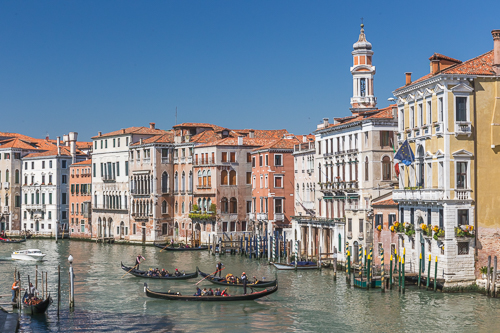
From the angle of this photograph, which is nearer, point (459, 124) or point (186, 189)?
point (459, 124)

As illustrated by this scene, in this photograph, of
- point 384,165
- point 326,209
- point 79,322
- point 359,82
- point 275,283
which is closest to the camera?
point 79,322

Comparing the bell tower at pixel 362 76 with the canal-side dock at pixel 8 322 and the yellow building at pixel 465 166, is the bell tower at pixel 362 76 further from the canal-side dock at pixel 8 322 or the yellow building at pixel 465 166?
the canal-side dock at pixel 8 322

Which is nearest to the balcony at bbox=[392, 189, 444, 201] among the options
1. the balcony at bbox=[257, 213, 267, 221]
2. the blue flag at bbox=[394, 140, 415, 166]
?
the blue flag at bbox=[394, 140, 415, 166]

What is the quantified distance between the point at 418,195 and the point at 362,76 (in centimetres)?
2152

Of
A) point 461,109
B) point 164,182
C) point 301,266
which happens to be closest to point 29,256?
point 164,182

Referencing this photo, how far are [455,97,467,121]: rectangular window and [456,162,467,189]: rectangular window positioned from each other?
188 cm

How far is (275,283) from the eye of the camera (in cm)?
3575

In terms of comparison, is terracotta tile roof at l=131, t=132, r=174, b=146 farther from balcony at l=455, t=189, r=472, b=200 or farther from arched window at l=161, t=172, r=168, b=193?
balcony at l=455, t=189, r=472, b=200

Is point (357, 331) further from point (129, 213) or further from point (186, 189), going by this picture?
point (129, 213)

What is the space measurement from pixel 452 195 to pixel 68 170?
54791 mm

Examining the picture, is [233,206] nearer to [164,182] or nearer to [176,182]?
[176,182]

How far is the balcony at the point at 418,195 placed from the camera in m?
32.6

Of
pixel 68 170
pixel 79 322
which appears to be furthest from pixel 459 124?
pixel 68 170

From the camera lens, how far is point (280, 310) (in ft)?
104
